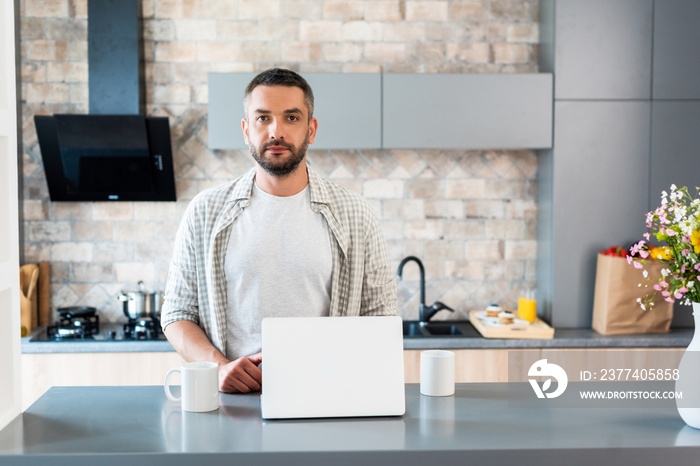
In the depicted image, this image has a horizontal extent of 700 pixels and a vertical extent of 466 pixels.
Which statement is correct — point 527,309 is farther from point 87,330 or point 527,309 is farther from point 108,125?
point 108,125

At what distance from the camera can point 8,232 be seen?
63.1 inches

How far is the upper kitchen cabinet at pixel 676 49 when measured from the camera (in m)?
3.35

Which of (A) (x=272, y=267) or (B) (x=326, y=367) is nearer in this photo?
(B) (x=326, y=367)

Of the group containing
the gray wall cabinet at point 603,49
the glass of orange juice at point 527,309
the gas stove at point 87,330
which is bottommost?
the gas stove at point 87,330

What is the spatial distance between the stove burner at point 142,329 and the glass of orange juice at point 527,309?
Answer: 192 cm

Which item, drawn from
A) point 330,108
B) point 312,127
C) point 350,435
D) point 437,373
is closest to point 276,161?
point 312,127

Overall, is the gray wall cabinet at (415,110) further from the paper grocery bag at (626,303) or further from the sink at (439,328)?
the sink at (439,328)

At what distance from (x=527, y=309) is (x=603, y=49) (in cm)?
142

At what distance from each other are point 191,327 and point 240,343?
162 mm

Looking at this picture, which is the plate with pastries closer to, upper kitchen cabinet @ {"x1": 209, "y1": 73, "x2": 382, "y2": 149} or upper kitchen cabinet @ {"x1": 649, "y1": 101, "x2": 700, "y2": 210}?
upper kitchen cabinet @ {"x1": 649, "y1": 101, "x2": 700, "y2": 210}

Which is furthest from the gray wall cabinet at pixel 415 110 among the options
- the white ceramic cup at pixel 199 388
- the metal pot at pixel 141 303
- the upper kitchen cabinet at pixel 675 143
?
the white ceramic cup at pixel 199 388

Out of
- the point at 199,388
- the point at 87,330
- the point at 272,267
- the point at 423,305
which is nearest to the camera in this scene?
the point at 199,388

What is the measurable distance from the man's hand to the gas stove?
1.63 m

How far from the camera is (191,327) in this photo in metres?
2.04
